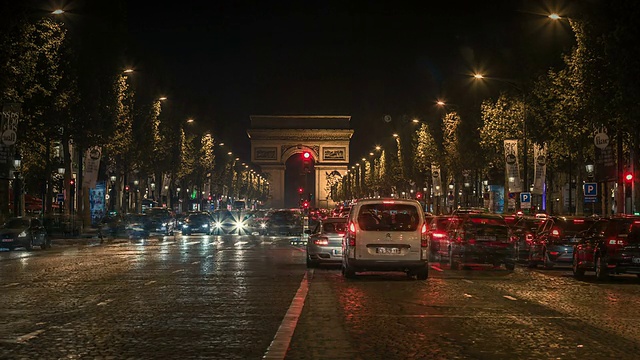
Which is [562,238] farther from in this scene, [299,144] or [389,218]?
[299,144]

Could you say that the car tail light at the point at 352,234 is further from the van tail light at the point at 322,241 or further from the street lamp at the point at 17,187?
the street lamp at the point at 17,187

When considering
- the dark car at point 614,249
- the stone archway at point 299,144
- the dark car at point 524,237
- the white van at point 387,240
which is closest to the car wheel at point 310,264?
the white van at point 387,240

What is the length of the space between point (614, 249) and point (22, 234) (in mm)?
25660

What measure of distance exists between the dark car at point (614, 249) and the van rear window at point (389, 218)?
4.84m

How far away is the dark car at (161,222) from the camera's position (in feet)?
206

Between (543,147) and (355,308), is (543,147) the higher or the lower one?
the higher one

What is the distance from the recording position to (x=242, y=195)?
179000 millimetres

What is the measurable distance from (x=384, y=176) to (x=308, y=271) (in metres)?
102

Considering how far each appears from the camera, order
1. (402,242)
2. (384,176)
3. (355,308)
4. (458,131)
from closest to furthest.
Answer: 1. (355,308)
2. (402,242)
3. (458,131)
4. (384,176)

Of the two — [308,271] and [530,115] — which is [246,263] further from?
[530,115]

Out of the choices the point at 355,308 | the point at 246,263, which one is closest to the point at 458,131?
the point at 246,263

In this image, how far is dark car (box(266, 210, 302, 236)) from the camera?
63.7 metres

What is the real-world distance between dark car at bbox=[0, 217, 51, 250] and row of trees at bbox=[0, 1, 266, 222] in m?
4.76

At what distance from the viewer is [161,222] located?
6488cm
